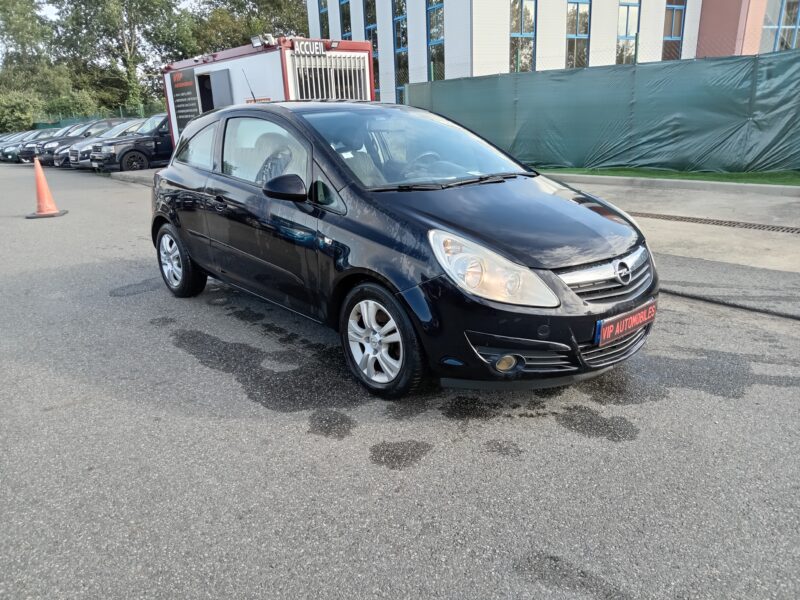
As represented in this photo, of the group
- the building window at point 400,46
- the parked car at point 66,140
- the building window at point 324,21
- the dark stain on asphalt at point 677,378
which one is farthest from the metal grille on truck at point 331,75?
the building window at point 324,21

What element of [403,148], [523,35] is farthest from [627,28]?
[403,148]

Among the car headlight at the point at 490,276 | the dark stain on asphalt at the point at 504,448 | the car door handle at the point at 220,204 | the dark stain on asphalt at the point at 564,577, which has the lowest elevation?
the dark stain on asphalt at the point at 504,448

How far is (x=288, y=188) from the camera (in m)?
3.70

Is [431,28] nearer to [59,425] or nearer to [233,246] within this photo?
[233,246]

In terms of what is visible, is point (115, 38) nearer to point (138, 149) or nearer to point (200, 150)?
point (138, 149)

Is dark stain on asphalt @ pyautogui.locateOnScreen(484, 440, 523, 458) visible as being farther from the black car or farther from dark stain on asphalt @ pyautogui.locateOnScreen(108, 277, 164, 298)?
dark stain on asphalt @ pyautogui.locateOnScreen(108, 277, 164, 298)

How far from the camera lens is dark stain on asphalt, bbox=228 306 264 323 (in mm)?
4957

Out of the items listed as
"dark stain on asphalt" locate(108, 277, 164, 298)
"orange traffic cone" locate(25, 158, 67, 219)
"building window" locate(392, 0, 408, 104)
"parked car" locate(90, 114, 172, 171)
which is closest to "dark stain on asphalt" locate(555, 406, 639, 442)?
"dark stain on asphalt" locate(108, 277, 164, 298)

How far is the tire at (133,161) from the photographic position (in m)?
17.8

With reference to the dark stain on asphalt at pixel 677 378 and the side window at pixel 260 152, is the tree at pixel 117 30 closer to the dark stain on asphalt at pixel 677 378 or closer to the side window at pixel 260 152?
the side window at pixel 260 152

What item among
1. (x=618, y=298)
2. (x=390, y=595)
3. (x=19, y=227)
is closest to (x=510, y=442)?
(x=618, y=298)

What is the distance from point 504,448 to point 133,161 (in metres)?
18.0

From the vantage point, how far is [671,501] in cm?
256

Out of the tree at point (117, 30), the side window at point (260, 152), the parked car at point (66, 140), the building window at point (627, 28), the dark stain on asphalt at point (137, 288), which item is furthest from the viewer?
the tree at point (117, 30)
